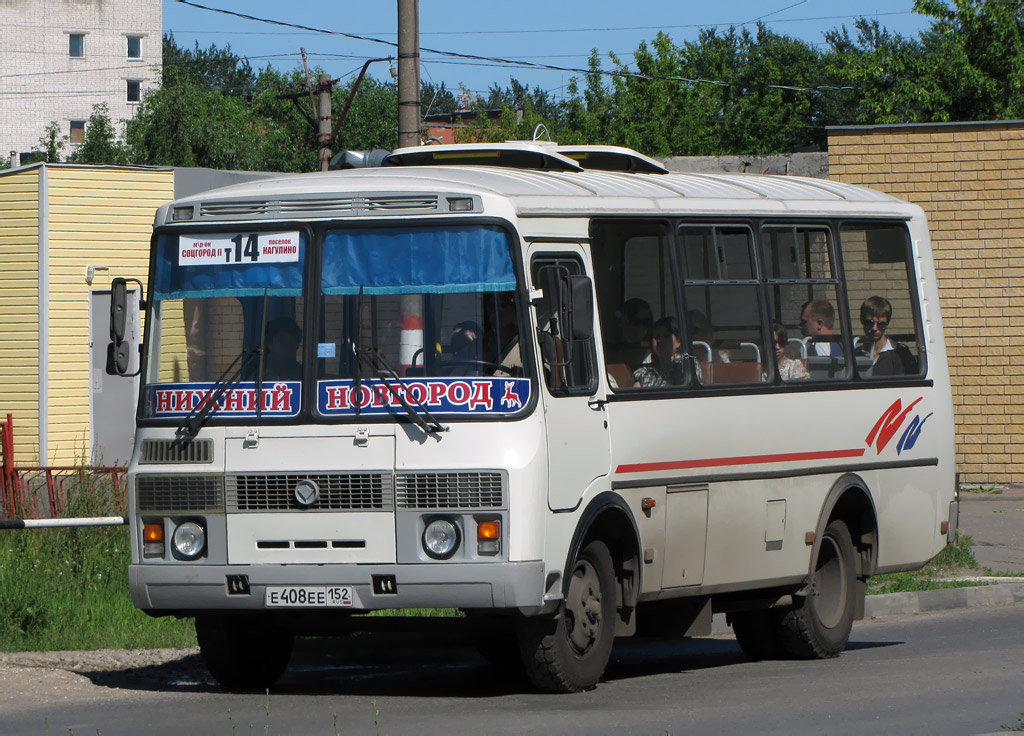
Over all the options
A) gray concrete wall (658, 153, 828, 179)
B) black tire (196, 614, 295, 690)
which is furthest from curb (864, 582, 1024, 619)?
gray concrete wall (658, 153, 828, 179)

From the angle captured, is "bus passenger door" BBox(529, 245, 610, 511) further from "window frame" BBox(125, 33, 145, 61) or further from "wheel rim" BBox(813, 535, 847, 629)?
"window frame" BBox(125, 33, 145, 61)

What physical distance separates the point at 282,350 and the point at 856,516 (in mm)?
4492

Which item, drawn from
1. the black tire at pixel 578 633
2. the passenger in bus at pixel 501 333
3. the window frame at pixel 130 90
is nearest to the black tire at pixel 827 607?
the black tire at pixel 578 633

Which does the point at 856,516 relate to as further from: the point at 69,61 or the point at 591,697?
the point at 69,61

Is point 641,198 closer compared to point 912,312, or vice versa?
point 641,198

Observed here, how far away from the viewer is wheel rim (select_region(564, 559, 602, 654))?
9.12 metres

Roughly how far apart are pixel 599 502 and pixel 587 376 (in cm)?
65

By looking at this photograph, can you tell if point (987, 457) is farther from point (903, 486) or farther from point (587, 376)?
point (587, 376)

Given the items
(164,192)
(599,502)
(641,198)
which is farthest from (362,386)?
(164,192)

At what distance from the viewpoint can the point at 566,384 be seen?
9023 mm

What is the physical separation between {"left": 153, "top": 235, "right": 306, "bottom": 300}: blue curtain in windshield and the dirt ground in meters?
2.14

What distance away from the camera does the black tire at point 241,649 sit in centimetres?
954

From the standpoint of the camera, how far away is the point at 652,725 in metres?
7.98

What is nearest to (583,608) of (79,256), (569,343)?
(569,343)
